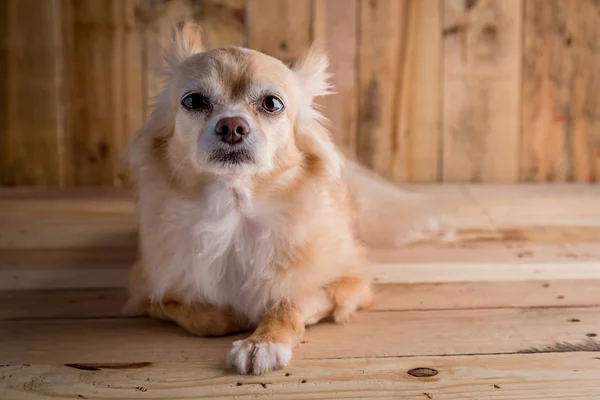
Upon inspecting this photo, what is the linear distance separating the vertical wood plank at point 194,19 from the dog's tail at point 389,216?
2.58ft

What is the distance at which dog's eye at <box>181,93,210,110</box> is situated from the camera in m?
1.62

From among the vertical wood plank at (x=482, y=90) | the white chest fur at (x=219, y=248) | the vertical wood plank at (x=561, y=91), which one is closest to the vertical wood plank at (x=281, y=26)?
the vertical wood plank at (x=482, y=90)

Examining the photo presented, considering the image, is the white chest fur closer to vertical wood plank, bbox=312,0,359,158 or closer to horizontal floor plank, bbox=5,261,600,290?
horizontal floor plank, bbox=5,261,600,290

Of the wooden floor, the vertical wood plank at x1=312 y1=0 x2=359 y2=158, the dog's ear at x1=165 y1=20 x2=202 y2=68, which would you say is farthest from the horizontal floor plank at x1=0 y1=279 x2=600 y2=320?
the vertical wood plank at x1=312 y1=0 x2=359 y2=158

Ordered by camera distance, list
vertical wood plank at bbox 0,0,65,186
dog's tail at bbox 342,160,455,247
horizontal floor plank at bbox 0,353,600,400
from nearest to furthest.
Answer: horizontal floor plank at bbox 0,353,600,400 → dog's tail at bbox 342,160,455,247 → vertical wood plank at bbox 0,0,65,186

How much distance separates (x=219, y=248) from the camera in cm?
169

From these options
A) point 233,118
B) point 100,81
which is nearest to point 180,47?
point 233,118

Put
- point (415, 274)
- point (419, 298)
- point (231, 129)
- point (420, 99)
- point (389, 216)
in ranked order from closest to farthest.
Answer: point (231, 129) < point (419, 298) < point (415, 274) < point (389, 216) < point (420, 99)

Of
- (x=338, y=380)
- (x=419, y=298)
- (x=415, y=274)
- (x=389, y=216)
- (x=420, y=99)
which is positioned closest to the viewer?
(x=338, y=380)

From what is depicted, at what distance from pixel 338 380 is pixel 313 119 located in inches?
24.8

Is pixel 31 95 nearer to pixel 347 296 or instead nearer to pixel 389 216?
pixel 389 216

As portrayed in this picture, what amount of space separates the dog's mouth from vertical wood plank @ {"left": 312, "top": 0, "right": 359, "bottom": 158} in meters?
1.39

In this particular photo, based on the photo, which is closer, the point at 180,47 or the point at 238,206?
the point at 238,206

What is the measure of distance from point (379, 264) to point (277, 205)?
602mm
